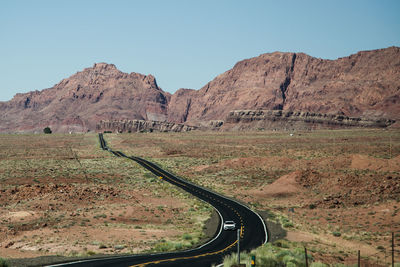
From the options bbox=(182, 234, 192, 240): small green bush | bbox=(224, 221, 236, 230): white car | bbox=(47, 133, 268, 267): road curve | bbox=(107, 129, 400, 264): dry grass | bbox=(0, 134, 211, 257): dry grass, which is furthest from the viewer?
bbox=(224, 221, 236, 230): white car

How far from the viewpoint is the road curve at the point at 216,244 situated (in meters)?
25.0

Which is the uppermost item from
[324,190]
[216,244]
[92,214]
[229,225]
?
[324,190]

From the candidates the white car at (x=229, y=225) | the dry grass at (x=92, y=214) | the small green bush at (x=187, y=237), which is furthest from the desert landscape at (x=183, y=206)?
the white car at (x=229, y=225)

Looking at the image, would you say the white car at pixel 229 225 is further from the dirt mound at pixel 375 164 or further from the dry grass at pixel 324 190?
the dirt mound at pixel 375 164

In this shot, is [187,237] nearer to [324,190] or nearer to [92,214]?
[92,214]

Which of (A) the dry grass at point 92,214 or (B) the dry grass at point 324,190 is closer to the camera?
(A) the dry grass at point 92,214

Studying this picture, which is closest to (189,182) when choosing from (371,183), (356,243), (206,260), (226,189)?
(226,189)

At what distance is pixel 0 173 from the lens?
2842 inches

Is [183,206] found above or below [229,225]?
below

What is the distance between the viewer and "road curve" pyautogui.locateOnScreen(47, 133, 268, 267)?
25.0 metres

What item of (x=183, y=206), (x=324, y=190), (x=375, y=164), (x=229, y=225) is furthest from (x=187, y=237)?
(x=375, y=164)

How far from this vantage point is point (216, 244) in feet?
111

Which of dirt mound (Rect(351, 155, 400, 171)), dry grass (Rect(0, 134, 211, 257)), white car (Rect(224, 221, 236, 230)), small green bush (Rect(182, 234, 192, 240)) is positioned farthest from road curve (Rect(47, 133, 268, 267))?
dirt mound (Rect(351, 155, 400, 171))

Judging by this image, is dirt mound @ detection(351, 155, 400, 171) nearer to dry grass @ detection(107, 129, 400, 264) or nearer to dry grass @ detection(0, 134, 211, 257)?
dry grass @ detection(107, 129, 400, 264)
